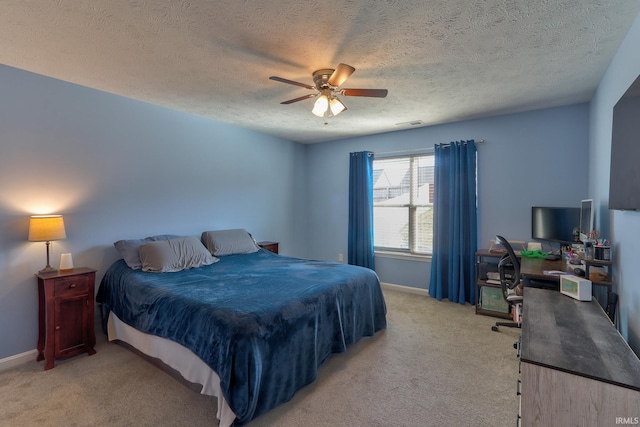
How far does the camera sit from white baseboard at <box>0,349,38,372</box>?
243 centimetres

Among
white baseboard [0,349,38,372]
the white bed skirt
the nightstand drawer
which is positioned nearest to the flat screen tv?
the white bed skirt

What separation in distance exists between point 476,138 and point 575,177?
1.17 m

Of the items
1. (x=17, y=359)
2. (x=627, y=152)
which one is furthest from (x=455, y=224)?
(x=17, y=359)

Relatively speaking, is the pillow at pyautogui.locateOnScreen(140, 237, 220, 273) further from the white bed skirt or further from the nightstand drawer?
the white bed skirt

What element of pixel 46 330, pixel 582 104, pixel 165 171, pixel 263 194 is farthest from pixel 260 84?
pixel 582 104

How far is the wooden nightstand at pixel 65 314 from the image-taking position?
2418 mm

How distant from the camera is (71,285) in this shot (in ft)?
8.34

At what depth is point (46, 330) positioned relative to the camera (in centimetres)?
240

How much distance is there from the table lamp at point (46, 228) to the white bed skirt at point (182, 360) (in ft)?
2.94

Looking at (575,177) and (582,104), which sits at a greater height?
(582,104)

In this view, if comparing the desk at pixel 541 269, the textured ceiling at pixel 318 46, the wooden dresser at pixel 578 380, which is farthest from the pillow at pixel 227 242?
the wooden dresser at pixel 578 380

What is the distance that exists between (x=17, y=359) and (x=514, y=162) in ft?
18.0

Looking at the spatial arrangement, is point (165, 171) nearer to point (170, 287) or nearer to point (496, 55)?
point (170, 287)

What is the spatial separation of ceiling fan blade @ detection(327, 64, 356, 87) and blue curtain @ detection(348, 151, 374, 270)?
256 cm
